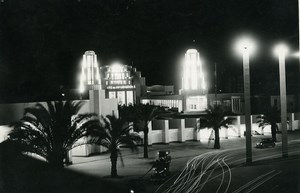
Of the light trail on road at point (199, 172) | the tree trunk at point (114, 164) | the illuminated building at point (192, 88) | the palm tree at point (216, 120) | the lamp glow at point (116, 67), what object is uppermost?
the lamp glow at point (116, 67)

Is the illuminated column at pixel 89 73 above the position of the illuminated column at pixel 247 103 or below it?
above

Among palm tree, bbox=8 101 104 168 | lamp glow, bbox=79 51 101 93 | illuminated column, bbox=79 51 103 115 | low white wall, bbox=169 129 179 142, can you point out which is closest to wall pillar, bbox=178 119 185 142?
low white wall, bbox=169 129 179 142

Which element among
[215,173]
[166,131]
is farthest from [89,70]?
[215,173]

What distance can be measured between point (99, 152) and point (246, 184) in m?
17.1

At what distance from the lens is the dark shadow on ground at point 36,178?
13.3 m

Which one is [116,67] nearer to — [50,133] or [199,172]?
[199,172]

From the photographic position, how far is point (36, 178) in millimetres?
14891

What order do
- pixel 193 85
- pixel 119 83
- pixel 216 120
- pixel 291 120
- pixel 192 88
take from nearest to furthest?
pixel 216 120 → pixel 291 120 → pixel 192 88 → pixel 193 85 → pixel 119 83

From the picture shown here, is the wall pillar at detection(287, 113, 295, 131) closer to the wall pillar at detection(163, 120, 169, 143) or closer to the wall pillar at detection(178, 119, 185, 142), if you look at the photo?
the wall pillar at detection(178, 119, 185, 142)

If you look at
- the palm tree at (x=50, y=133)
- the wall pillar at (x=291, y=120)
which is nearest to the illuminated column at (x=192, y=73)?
the wall pillar at (x=291, y=120)

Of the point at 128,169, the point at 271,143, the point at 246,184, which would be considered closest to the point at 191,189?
the point at 246,184

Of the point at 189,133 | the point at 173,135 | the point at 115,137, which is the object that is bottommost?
the point at 173,135

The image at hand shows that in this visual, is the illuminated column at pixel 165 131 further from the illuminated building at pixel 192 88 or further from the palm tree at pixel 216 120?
the illuminated building at pixel 192 88

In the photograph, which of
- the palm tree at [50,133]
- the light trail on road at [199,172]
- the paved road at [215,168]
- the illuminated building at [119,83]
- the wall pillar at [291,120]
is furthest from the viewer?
the illuminated building at [119,83]
